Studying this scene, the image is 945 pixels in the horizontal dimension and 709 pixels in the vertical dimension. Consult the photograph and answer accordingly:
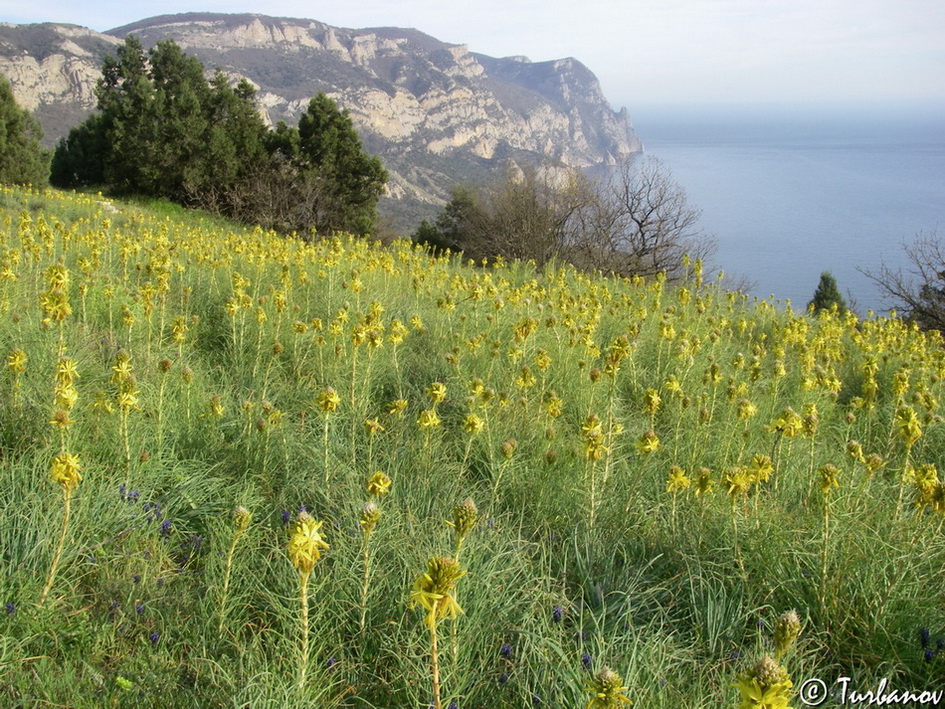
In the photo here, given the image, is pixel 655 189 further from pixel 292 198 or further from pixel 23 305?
pixel 23 305

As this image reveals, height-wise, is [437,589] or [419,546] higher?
[437,589]

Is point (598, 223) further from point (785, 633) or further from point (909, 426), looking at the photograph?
point (785, 633)

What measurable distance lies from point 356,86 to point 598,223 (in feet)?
432

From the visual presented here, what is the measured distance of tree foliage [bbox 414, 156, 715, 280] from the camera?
80.4 feet

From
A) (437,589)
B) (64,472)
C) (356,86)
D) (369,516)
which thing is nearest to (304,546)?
(369,516)

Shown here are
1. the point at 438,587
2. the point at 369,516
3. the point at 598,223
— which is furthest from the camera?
the point at 598,223

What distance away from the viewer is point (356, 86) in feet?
463

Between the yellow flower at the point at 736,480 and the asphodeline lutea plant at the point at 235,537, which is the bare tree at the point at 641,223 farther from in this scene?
the asphodeline lutea plant at the point at 235,537

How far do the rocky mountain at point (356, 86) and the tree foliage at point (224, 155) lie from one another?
4118 centimetres

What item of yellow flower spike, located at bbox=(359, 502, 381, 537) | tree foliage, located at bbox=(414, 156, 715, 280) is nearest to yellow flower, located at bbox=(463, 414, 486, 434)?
yellow flower spike, located at bbox=(359, 502, 381, 537)

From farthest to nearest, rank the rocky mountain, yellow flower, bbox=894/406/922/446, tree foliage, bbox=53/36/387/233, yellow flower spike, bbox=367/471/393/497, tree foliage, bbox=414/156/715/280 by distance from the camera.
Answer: the rocky mountain → tree foliage, bbox=414/156/715/280 → tree foliage, bbox=53/36/387/233 → yellow flower, bbox=894/406/922/446 → yellow flower spike, bbox=367/471/393/497

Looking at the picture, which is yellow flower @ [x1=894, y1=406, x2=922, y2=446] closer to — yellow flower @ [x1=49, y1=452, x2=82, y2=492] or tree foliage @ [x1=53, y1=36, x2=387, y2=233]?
yellow flower @ [x1=49, y1=452, x2=82, y2=492]

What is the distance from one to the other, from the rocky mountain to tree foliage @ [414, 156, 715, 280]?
134 feet

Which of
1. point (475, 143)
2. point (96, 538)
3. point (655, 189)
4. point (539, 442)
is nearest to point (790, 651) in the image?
point (539, 442)
